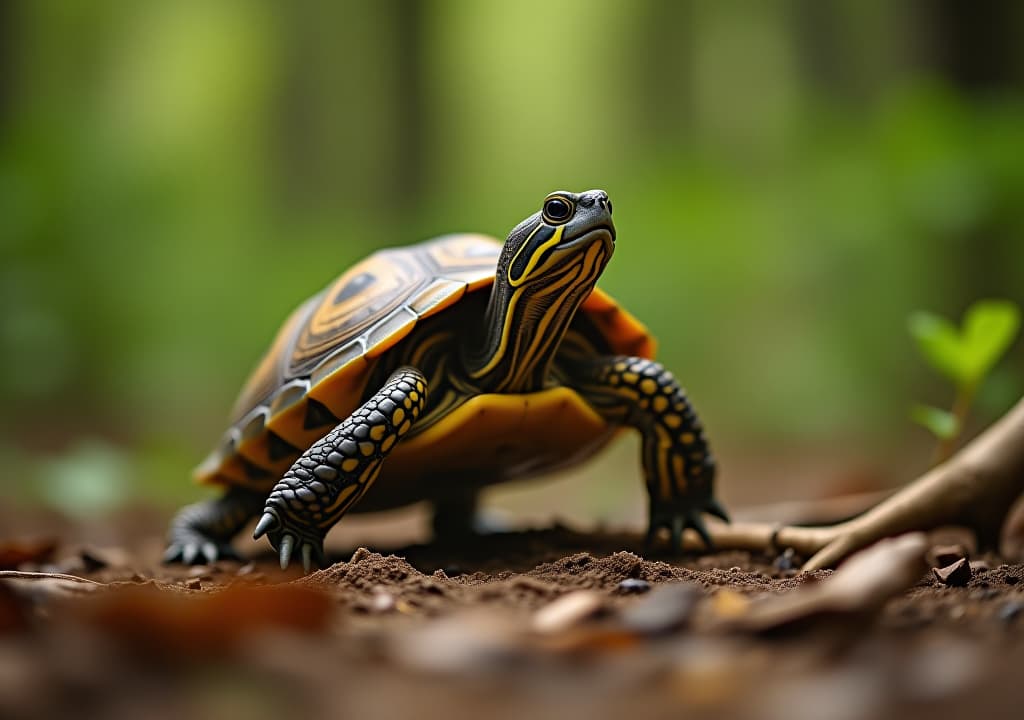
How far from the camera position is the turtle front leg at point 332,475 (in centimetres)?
232

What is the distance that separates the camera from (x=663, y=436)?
107 inches

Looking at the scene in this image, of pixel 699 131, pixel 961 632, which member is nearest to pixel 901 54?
pixel 699 131

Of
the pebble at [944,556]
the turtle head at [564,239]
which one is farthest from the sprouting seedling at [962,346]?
the turtle head at [564,239]

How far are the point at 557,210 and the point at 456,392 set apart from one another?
717mm

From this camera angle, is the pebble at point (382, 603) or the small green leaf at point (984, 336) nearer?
the pebble at point (382, 603)

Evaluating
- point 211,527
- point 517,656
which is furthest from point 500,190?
point 517,656

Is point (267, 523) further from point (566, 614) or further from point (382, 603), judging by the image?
point (566, 614)

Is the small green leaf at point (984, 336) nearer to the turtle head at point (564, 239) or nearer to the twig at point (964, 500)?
the twig at point (964, 500)

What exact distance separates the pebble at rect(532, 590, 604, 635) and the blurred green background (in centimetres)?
282

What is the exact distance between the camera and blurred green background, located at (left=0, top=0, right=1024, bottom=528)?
6801mm

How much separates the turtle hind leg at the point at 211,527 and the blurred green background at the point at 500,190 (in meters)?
1.55

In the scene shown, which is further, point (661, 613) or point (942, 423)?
point (942, 423)

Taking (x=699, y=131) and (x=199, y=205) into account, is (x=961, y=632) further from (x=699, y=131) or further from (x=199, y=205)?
(x=199, y=205)

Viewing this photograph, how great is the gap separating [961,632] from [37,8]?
46.2 feet
